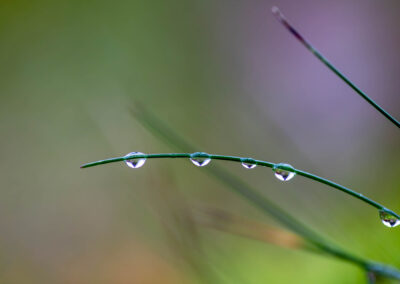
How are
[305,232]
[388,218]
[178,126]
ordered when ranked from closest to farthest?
[388,218], [305,232], [178,126]

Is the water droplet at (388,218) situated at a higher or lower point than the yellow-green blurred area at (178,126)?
lower

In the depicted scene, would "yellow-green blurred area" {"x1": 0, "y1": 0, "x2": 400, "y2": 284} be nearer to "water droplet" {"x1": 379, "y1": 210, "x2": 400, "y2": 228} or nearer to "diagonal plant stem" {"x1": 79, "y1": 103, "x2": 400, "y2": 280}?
"diagonal plant stem" {"x1": 79, "y1": 103, "x2": 400, "y2": 280}

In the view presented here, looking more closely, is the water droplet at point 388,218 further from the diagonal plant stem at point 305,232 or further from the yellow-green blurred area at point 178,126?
the yellow-green blurred area at point 178,126

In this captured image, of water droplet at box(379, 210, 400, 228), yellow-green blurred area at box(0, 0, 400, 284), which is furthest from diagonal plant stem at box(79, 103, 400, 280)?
yellow-green blurred area at box(0, 0, 400, 284)

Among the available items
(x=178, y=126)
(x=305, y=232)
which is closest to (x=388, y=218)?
(x=305, y=232)

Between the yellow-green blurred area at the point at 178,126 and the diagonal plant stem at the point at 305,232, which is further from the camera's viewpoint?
the yellow-green blurred area at the point at 178,126

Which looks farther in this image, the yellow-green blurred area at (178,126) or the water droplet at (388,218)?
the yellow-green blurred area at (178,126)

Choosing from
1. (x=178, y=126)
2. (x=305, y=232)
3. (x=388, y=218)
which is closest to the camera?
(x=388, y=218)

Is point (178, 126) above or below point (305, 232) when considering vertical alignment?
above

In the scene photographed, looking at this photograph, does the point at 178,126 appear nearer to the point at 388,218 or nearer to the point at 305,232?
the point at 305,232

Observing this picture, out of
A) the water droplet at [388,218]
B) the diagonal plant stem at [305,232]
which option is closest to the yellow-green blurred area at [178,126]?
the diagonal plant stem at [305,232]
